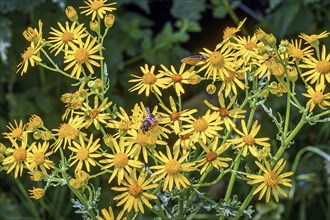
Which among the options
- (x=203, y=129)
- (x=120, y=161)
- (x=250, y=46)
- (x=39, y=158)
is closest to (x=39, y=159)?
(x=39, y=158)

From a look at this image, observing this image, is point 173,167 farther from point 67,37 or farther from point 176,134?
point 67,37

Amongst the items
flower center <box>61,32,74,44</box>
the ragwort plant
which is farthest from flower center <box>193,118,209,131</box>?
flower center <box>61,32,74,44</box>

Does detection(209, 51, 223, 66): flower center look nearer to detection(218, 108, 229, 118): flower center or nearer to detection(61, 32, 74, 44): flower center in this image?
detection(218, 108, 229, 118): flower center

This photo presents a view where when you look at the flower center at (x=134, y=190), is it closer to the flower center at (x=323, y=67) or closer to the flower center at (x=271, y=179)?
the flower center at (x=271, y=179)

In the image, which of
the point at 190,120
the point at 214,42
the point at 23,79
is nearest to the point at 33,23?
the point at 23,79

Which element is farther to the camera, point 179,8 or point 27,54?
point 179,8

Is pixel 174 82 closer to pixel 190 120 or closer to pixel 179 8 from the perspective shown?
pixel 190 120
